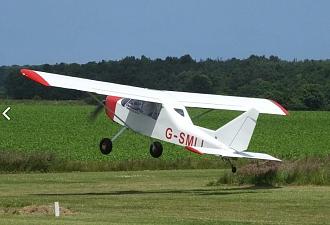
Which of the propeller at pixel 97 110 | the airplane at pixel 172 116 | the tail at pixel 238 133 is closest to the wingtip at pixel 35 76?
the airplane at pixel 172 116

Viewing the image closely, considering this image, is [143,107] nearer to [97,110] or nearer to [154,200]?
[97,110]

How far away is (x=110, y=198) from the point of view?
101 feet

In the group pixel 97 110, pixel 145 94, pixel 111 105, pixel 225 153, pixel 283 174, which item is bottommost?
pixel 283 174

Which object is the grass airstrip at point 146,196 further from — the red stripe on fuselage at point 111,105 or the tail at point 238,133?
the red stripe on fuselage at point 111,105

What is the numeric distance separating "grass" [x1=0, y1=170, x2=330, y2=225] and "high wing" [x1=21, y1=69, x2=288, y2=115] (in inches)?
105

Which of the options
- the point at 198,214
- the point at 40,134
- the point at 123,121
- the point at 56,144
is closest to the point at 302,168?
the point at 123,121

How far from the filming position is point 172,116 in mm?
33625

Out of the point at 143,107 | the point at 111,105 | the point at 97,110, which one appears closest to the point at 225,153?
the point at 143,107

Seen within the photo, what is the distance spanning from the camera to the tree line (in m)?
128

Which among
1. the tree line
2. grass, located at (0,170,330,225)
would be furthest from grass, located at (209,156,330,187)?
the tree line

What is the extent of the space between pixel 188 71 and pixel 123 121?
125576 mm

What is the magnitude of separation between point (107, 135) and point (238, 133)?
131 feet

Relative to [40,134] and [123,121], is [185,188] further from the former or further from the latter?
[40,134]

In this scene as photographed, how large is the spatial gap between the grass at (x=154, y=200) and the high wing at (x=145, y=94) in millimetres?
2672
